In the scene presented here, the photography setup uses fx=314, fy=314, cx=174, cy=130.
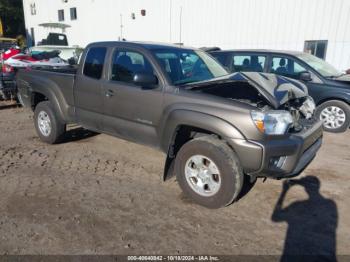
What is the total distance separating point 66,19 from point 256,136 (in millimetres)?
29139

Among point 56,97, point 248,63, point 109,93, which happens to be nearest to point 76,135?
point 56,97

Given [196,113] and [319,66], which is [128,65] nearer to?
[196,113]

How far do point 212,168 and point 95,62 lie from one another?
2433mm

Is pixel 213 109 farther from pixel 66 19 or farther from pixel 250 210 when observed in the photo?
pixel 66 19

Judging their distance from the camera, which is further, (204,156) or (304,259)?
(204,156)

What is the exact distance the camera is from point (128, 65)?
14.0 ft

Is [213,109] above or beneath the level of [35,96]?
above

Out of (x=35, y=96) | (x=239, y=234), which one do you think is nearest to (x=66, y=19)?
(x=35, y=96)

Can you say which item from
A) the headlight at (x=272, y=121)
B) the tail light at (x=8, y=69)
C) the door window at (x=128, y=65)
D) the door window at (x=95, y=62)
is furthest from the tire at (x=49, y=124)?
the tail light at (x=8, y=69)

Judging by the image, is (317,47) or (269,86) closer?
(269,86)

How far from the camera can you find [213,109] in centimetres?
331

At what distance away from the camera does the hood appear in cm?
336

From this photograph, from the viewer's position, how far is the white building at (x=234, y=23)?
12875mm

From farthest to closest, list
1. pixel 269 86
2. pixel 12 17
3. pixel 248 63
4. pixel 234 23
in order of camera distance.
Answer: pixel 12 17
pixel 234 23
pixel 248 63
pixel 269 86
